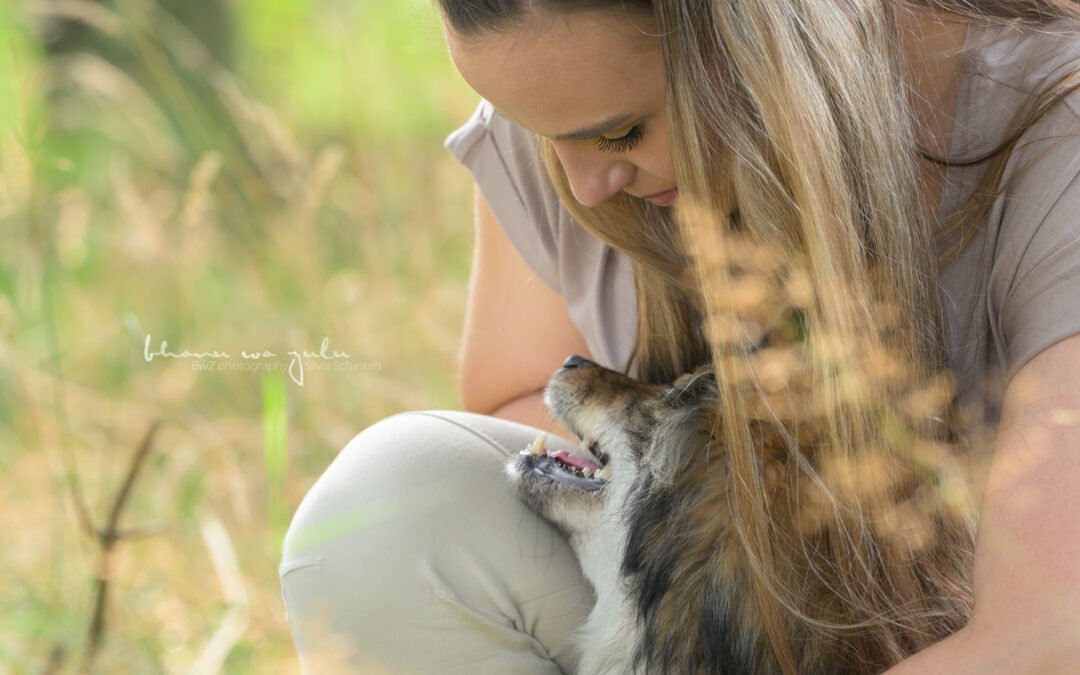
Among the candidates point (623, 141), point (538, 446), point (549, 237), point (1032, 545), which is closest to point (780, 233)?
point (623, 141)

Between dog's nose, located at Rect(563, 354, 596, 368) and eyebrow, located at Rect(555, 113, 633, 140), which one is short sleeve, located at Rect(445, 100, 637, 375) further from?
eyebrow, located at Rect(555, 113, 633, 140)

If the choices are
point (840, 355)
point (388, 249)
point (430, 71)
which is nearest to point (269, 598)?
point (388, 249)

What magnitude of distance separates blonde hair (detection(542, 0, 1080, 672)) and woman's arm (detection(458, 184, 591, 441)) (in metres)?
0.69

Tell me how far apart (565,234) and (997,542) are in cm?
102

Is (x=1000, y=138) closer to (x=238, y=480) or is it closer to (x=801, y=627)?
(x=801, y=627)

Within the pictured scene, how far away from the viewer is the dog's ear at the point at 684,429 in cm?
151

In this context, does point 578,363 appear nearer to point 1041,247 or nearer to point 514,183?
point 514,183

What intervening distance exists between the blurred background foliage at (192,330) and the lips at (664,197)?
496mm

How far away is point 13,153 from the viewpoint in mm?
2111

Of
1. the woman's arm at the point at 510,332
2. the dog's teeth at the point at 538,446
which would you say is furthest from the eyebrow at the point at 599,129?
the woman's arm at the point at 510,332

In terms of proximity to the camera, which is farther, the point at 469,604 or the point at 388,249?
the point at 388,249

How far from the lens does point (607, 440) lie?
5.50ft

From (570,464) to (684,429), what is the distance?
0.29 metres

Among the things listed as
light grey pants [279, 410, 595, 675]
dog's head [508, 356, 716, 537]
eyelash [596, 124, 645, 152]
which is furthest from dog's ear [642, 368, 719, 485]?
eyelash [596, 124, 645, 152]
